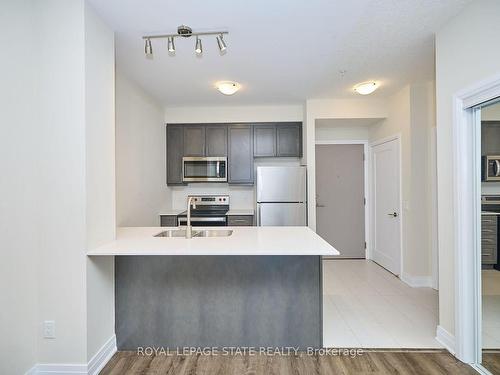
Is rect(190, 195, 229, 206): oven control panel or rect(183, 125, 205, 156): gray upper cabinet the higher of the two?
rect(183, 125, 205, 156): gray upper cabinet

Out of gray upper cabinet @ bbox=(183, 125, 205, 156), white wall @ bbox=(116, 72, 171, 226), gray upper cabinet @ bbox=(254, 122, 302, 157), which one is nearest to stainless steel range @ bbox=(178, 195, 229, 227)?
white wall @ bbox=(116, 72, 171, 226)

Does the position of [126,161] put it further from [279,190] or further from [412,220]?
[412,220]

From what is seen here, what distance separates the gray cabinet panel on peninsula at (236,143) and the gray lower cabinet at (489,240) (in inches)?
106

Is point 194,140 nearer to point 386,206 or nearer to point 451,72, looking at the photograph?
point 386,206

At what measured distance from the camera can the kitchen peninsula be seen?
226 centimetres

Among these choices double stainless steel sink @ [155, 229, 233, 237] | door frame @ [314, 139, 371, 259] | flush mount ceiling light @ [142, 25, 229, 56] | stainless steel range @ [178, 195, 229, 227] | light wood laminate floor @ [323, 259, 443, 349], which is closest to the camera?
flush mount ceiling light @ [142, 25, 229, 56]

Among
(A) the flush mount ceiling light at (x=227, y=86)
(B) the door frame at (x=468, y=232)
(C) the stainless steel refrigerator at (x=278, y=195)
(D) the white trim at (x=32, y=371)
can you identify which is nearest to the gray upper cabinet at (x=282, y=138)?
(C) the stainless steel refrigerator at (x=278, y=195)

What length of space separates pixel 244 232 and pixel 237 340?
2.84 feet

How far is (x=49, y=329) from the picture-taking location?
6.22ft

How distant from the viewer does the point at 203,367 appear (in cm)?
207

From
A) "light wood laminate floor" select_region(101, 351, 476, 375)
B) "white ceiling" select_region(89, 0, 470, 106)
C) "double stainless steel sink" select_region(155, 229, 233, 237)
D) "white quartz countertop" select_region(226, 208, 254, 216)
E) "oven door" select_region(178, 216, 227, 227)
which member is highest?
"white ceiling" select_region(89, 0, 470, 106)

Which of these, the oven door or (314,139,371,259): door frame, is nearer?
the oven door

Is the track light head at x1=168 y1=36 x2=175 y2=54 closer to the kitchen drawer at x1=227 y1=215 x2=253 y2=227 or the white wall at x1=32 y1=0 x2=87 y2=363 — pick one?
the white wall at x1=32 y1=0 x2=87 y2=363

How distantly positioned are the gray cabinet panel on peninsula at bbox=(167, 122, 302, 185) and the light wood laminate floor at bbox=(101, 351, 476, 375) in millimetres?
2723
